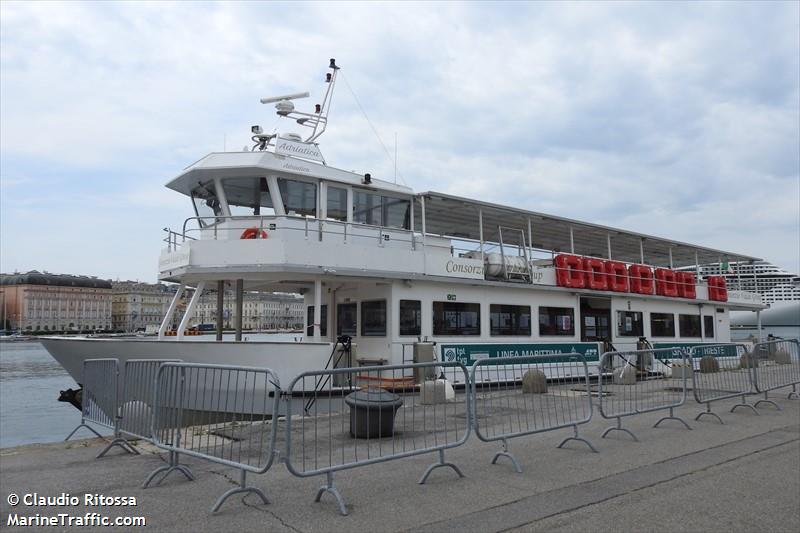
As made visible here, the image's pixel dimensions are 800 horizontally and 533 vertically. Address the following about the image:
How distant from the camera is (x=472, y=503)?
16.0ft

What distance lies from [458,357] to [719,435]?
612cm

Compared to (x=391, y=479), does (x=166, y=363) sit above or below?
above

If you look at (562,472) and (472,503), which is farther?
(562,472)

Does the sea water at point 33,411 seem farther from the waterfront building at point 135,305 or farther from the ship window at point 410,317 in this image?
the waterfront building at point 135,305

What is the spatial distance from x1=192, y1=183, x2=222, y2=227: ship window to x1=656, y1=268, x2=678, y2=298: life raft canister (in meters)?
14.4

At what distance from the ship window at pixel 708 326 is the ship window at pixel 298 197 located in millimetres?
16622

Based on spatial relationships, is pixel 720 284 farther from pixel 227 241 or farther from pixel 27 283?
pixel 27 283

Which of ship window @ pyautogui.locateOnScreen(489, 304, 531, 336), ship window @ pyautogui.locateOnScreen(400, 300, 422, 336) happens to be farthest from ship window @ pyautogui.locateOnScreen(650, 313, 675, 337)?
ship window @ pyautogui.locateOnScreen(400, 300, 422, 336)

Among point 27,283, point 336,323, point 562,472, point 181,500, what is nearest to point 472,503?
point 562,472

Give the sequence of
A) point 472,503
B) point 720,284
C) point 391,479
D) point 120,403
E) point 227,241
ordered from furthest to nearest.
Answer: point 720,284 < point 227,241 < point 120,403 < point 391,479 < point 472,503

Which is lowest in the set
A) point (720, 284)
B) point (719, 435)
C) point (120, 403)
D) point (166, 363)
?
point (719, 435)

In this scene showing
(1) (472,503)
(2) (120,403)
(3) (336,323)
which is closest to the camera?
(1) (472,503)

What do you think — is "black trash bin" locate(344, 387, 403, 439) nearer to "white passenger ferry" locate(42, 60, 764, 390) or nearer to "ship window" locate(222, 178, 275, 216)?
"white passenger ferry" locate(42, 60, 764, 390)

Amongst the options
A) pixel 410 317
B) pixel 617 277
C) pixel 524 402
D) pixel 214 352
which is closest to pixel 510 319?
pixel 410 317
